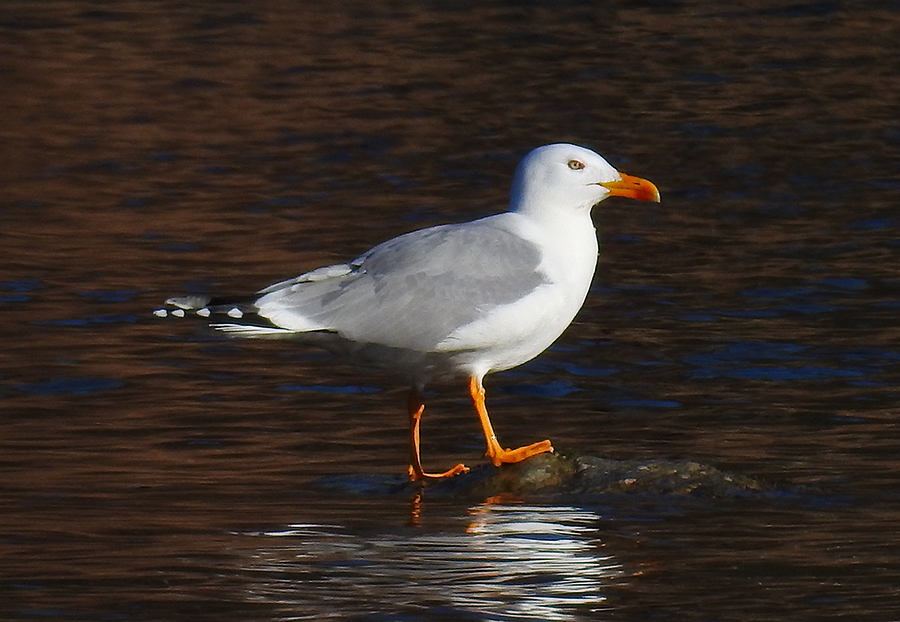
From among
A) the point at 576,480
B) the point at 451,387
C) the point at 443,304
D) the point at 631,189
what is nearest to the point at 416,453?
the point at 443,304

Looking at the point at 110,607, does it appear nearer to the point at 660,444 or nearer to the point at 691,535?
the point at 691,535

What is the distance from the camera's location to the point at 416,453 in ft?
27.5

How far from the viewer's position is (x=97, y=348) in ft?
36.3

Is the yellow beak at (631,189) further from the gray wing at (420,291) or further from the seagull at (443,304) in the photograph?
the gray wing at (420,291)

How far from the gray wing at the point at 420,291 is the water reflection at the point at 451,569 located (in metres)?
1.01

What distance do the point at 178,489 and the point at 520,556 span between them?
198 centimetres

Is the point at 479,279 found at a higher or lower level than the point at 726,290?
higher

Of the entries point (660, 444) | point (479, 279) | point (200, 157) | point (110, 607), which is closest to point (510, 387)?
point (660, 444)

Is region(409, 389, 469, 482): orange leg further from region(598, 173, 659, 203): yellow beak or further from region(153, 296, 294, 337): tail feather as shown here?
region(598, 173, 659, 203): yellow beak

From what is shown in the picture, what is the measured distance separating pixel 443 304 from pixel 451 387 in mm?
2363

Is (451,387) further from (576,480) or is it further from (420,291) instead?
(576,480)

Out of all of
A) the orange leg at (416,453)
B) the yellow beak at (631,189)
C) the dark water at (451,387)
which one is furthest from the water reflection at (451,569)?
the yellow beak at (631,189)

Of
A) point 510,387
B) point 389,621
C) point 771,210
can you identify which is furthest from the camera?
point 771,210

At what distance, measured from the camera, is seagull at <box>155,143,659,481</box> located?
8.11 metres
